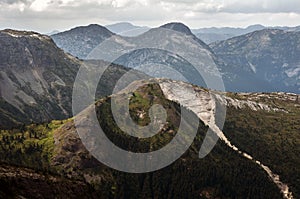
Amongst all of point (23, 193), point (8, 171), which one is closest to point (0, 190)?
point (23, 193)

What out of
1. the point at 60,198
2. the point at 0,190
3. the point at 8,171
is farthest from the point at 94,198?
the point at 0,190

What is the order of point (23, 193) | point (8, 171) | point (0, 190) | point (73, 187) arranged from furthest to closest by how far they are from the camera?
point (73, 187) → point (8, 171) → point (23, 193) → point (0, 190)

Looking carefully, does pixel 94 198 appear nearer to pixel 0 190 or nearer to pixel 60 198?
pixel 60 198

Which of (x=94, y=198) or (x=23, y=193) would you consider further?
(x=94, y=198)

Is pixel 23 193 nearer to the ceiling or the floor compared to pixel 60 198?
nearer to the ceiling

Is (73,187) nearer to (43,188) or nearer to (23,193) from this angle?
(43,188)

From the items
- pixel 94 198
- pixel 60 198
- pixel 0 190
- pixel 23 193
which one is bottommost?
pixel 94 198

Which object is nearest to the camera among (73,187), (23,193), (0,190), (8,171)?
(0,190)

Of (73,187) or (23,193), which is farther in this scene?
(73,187)

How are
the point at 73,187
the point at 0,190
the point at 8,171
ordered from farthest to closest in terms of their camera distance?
1. the point at 73,187
2. the point at 8,171
3. the point at 0,190

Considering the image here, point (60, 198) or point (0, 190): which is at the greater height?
point (0, 190)
